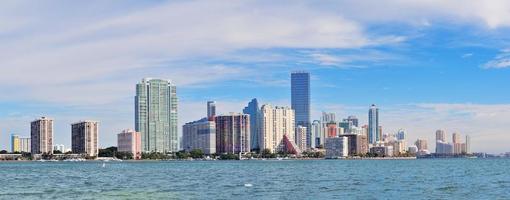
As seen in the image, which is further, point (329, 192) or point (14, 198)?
point (329, 192)

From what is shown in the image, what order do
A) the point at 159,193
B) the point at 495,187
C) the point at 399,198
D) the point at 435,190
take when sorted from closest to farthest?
1. the point at 399,198
2. the point at 159,193
3. the point at 435,190
4. the point at 495,187

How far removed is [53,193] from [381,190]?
110ft

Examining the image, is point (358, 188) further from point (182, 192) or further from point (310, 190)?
point (182, 192)

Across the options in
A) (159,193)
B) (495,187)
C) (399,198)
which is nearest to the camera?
(399,198)

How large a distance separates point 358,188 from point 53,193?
1267 inches

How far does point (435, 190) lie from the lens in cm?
7756

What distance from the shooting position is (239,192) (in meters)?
74.4

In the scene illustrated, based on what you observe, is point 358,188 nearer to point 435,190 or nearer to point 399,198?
point 435,190

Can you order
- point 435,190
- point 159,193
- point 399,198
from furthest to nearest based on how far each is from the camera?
point 435,190 → point 159,193 → point 399,198

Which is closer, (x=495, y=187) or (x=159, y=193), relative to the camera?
(x=159, y=193)

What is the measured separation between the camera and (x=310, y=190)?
77.2 meters

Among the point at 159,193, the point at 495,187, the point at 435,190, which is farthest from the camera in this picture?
the point at 495,187

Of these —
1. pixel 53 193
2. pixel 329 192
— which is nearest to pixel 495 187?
pixel 329 192

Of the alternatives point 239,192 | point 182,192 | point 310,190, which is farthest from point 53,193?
point 310,190
